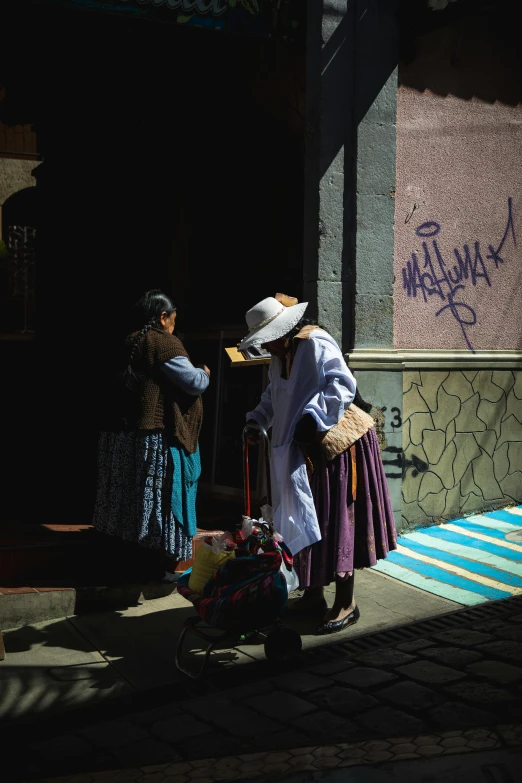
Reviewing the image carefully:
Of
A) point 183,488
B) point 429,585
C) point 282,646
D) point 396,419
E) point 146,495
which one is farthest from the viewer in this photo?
point 396,419

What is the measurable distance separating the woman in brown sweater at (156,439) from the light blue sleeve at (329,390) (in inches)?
37.7

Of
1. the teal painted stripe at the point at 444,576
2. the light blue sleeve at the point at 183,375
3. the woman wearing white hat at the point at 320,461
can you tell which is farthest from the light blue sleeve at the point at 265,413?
the teal painted stripe at the point at 444,576

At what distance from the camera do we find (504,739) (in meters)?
Result: 3.54

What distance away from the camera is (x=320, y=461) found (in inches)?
194

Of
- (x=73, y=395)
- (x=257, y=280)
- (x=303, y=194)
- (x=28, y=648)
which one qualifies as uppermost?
(x=303, y=194)

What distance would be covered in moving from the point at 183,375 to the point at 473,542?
9.06 feet

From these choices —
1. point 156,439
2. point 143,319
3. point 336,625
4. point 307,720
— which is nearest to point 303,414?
point 156,439

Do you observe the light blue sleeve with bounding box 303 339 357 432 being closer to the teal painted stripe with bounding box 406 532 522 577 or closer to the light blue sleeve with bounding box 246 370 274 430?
the light blue sleeve with bounding box 246 370 274 430

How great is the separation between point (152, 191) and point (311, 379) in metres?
4.42

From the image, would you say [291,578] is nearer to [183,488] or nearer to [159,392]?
[183,488]

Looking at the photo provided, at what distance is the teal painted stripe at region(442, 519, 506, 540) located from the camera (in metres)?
6.92

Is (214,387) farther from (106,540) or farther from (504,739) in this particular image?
(504,739)

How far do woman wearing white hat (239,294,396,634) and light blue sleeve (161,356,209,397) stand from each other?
627 millimetres

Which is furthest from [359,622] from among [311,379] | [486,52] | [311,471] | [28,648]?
[486,52]
